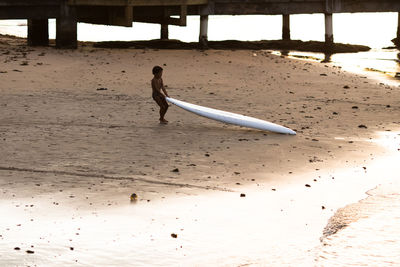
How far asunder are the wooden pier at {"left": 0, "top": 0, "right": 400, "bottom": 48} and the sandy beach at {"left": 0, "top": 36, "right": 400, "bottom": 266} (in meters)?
3.40

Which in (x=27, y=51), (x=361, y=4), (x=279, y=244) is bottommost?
(x=279, y=244)

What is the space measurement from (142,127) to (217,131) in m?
1.07

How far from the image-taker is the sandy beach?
6797 millimetres

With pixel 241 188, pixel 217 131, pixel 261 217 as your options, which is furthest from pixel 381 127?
pixel 261 217

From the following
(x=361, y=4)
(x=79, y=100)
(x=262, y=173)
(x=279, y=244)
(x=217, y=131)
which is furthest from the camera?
(x=361, y=4)

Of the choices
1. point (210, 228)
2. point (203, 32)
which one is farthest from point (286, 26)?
point (210, 228)

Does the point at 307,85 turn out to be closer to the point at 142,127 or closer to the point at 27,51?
the point at 142,127

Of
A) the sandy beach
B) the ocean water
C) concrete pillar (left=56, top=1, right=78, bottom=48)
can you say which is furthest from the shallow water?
concrete pillar (left=56, top=1, right=78, bottom=48)

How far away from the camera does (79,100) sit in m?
13.9

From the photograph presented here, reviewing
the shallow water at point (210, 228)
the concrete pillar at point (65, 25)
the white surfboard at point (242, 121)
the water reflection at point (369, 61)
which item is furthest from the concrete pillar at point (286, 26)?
the shallow water at point (210, 228)

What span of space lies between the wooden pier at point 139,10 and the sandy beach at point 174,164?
3.40 meters

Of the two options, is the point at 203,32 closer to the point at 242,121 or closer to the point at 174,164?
the point at 242,121

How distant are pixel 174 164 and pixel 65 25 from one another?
12231mm

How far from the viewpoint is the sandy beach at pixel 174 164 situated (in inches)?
268
